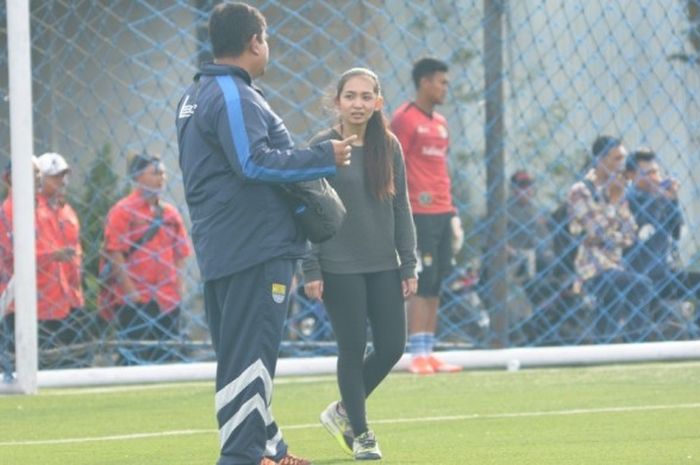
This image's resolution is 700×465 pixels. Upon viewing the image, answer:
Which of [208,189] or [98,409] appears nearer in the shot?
[208,189]

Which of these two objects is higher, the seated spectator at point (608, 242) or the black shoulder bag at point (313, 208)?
the black shoulder bag at point (313, 208)

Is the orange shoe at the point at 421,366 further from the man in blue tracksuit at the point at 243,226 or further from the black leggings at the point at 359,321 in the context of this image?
the man in blue tracksuit at the point at 243,226

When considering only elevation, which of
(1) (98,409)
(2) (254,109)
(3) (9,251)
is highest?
(2) (254,109)

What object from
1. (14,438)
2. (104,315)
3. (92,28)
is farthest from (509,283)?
(14,438)

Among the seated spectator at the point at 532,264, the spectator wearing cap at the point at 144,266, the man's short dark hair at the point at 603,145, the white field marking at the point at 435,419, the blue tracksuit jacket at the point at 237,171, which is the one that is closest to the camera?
the blue tracksuit jacket at the point at 237,171

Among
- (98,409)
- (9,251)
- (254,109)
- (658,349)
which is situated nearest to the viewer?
(254,109)

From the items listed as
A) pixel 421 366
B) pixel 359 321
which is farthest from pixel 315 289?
pixel 421 366

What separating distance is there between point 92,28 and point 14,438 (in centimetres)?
354

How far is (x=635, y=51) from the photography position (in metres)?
13.0

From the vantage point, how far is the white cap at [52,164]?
1174cm

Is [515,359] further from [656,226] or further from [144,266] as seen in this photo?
[144,266]

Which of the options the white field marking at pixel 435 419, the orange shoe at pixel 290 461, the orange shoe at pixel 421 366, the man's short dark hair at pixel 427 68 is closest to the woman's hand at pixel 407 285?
the orange shoe at pixel 290 461

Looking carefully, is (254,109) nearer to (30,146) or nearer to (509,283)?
(30,146)

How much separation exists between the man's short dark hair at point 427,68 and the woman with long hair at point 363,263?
4.22m
